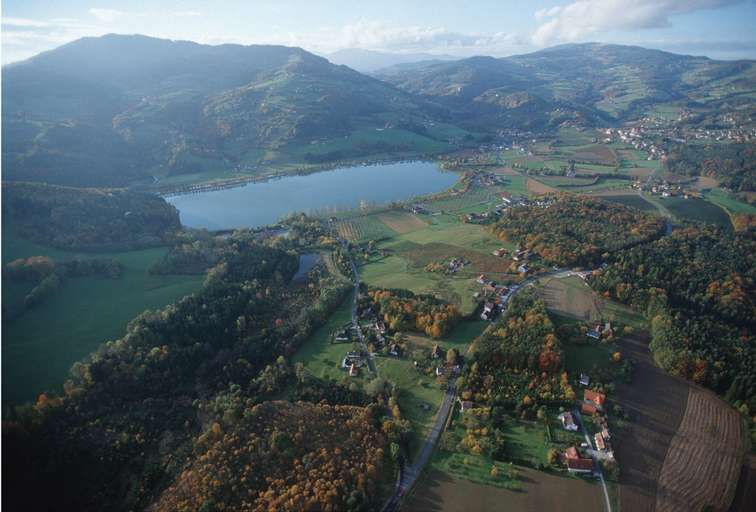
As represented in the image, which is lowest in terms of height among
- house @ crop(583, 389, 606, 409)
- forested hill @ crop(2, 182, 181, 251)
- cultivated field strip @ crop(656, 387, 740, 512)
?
cultivated field strip @ crop(656, 387, 740, 512)

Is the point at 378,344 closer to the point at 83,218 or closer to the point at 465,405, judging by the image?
the point at 465,405

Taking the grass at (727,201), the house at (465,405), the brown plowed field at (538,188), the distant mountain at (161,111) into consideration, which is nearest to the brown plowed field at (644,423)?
the house at (465,405)

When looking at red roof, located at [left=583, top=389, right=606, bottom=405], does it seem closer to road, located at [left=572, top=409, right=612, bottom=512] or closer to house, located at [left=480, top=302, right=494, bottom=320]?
road, located at [left=572, top=409, right=612, bottom=512]

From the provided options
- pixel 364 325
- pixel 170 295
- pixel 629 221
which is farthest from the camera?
pixel 629 221

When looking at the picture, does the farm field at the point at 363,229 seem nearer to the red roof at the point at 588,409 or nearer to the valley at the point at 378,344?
the valley at the point at 378,344

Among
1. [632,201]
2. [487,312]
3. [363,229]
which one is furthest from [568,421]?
[632,201]

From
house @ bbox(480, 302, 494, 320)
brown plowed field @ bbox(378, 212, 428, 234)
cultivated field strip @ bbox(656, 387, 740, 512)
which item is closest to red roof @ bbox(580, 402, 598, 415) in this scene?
cultivated field strip @ bbox(656, 387, 740, 512)

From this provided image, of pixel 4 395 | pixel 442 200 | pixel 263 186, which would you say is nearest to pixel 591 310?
pixel 442 200

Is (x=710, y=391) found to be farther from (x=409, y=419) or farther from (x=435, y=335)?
(x=409, y=419)
